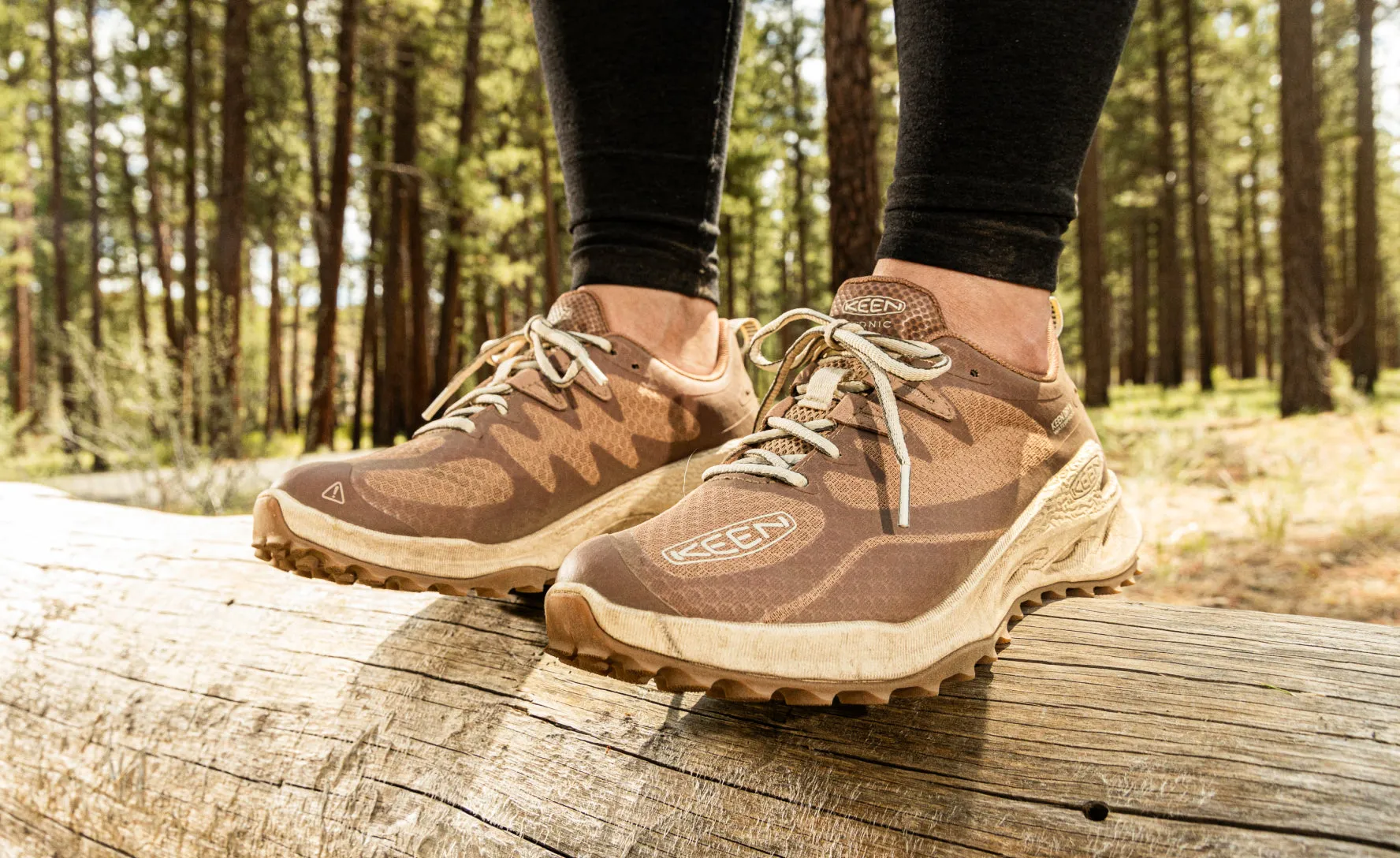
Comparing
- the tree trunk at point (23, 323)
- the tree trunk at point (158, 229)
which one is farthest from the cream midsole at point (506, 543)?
the tree trunk at point (23, 323)

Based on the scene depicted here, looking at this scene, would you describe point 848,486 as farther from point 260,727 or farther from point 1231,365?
point 1231,365

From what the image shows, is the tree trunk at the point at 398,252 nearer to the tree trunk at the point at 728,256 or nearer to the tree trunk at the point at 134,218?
the tree trunk at the point at 728,256

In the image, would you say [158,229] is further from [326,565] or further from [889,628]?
[889,628]

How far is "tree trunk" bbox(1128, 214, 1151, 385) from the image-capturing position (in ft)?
70.0

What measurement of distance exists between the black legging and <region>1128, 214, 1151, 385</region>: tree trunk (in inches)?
887

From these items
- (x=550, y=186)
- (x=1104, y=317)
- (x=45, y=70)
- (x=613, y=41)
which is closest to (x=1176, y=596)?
(x=613, y=41)

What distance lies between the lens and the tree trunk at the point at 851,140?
217 inches

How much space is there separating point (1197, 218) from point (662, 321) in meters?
20.7

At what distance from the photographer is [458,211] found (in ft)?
43.8

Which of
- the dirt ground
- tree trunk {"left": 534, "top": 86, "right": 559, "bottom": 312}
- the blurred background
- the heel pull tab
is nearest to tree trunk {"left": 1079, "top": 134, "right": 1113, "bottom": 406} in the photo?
the blurred background

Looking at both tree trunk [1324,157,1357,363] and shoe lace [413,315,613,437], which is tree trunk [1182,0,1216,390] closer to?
tree trunk [1324,157,1357,363]

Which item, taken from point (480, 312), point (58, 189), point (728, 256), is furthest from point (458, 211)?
Result: point (58, 189)

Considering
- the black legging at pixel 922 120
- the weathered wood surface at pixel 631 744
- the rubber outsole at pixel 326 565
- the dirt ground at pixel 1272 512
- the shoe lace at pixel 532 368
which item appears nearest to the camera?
the weathered wood surface at pixel 631 744

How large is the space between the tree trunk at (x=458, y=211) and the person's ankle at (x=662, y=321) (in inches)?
478
